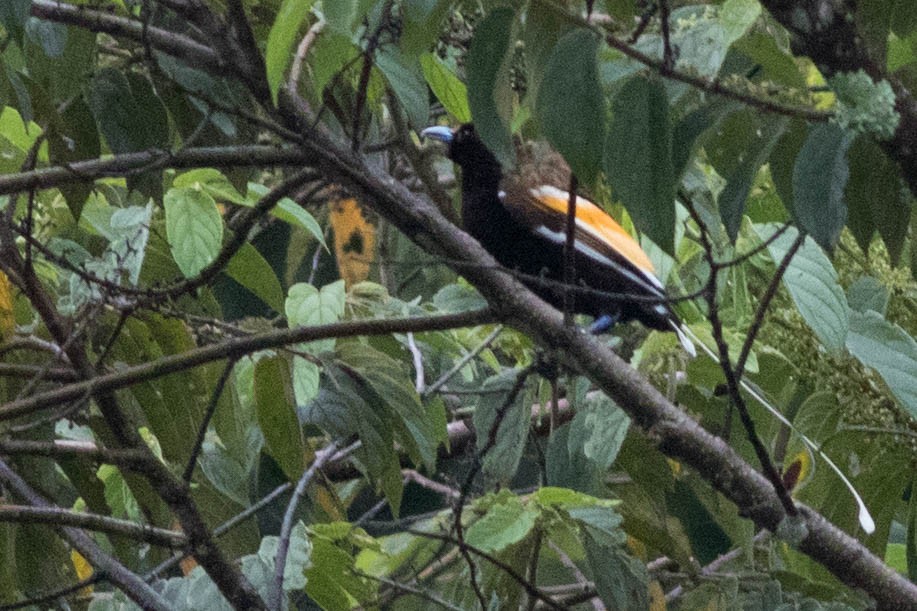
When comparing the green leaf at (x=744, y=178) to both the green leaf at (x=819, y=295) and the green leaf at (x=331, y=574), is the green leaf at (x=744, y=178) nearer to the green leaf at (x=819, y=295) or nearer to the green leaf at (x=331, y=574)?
the green leaf at (x=819, y=295)

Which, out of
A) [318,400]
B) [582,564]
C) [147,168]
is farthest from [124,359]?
[582,564]

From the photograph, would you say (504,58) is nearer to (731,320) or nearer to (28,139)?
(731,320)

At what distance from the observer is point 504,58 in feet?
3.83

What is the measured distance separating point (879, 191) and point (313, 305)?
123 centimetres

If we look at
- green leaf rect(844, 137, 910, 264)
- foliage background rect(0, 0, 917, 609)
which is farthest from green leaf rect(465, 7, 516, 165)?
green leaf rect(844, 137, 910, 264)

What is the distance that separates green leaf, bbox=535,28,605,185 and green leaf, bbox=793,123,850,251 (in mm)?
192

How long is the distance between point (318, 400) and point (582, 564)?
0.52 meters

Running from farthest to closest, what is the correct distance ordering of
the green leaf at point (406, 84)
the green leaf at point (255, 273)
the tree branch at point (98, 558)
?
the green leaf at point (255, 273) < the tree branch at point (98, 558) < the green leaf at point (406, 84)

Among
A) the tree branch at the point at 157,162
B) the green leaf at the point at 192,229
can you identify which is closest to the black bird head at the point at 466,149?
the green leaf at the point at 192,229

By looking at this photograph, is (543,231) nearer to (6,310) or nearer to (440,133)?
(440,133)

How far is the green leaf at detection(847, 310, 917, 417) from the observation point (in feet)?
5.68

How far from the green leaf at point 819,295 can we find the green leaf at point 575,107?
69 centimetres

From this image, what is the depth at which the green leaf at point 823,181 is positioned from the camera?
115 centimetres

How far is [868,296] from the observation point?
1.96 m
